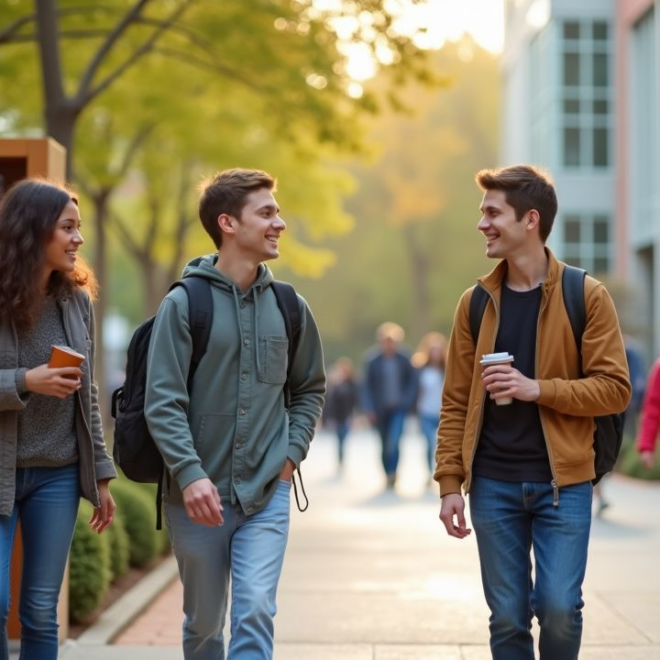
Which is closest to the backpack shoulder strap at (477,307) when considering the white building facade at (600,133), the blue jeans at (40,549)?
the blue jeans at (40,549)

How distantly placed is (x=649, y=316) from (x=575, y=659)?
31.4 m

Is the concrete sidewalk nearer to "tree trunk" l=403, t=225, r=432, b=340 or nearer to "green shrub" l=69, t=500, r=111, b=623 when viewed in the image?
"green shrub" l=69, t=500, r=111, b=623

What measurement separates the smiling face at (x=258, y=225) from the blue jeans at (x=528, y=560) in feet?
3.49

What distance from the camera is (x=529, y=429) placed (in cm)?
484

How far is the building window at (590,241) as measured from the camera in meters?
37.6

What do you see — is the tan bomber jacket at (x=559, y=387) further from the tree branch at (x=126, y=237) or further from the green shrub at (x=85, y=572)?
the tree branch at (x=126, y=237)

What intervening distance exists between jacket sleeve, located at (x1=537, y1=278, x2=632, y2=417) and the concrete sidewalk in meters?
2.47

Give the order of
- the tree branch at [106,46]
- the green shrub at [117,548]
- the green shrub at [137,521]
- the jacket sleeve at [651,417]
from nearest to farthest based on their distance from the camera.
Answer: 1. the jacket sleeve at [651,417]
2. the green shrub at [117,548]
3. the green shrub at [137,521]
4. the tree branch at [106,46]

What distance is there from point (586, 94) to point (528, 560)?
3368 cm

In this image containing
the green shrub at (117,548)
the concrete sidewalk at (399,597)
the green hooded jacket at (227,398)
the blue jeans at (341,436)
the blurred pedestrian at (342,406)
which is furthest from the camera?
the blurred pedestrian at (342,406)

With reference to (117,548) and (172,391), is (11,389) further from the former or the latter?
(117,548)

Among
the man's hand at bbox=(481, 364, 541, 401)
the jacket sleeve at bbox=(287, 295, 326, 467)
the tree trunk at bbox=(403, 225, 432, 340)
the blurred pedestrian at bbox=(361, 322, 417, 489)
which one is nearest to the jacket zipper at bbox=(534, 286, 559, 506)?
the man's hand at bbox=(481, 364, 541, 401)

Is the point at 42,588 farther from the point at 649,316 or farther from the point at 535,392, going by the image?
the point at 649,316

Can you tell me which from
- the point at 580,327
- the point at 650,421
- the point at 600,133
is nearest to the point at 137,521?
the point at 650,421
